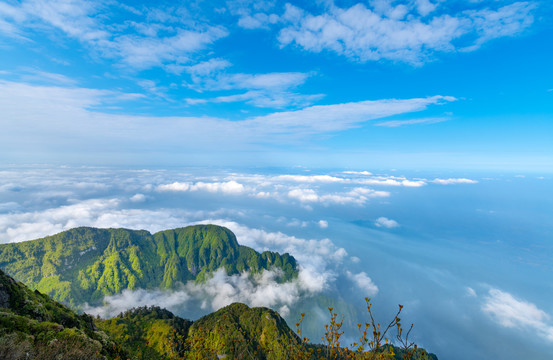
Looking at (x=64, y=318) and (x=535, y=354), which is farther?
(x=535, y=354)

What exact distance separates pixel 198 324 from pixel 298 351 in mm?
140117

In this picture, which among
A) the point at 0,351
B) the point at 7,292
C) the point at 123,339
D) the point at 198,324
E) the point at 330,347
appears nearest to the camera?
the point at 330,347

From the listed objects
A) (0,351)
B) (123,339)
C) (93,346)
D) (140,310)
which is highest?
(0,351)

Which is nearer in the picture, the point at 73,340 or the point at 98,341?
the point at 73,340

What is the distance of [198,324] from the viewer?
402 ft

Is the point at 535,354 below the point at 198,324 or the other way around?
below

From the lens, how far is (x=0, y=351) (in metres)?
16.2

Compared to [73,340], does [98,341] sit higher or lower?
lower

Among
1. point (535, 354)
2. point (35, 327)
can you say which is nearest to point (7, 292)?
point (35, 327)

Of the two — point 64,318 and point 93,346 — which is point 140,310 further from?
point 93,346

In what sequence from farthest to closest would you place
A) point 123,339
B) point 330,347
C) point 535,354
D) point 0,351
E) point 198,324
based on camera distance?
point 535,354 < point 198,324 < point 123,339 < point 0,351 < point 330,347

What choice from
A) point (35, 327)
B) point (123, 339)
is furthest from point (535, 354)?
point (35, 327)

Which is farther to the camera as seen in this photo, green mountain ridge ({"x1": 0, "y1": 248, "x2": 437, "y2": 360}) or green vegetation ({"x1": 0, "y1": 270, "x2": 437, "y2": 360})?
green mountain ridge ({"x1": 0, "y1": 248, "x2": 437, "y2": 360})

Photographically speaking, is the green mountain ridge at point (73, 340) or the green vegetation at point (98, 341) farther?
the green mountain ridge at point (73, 340)
